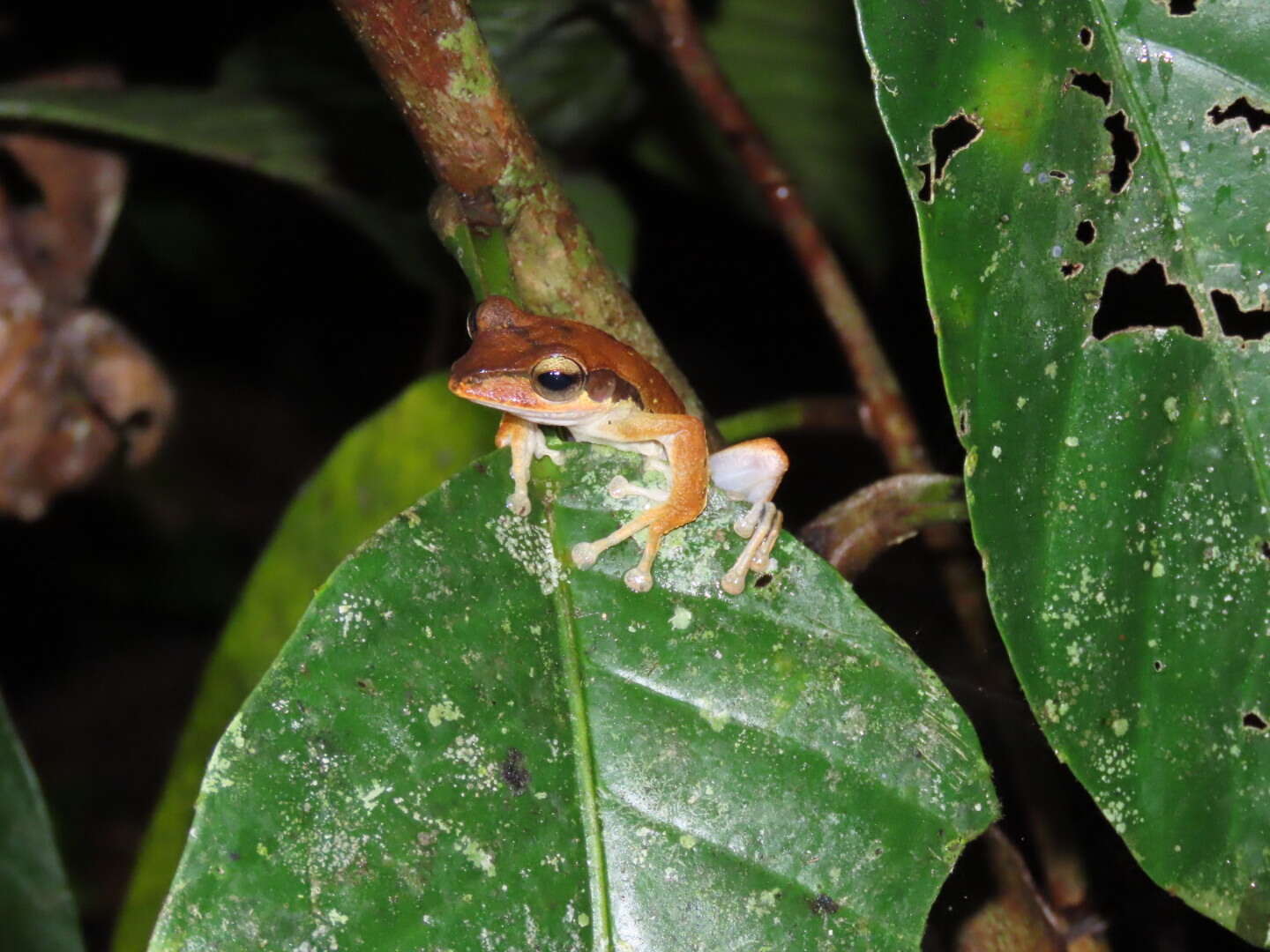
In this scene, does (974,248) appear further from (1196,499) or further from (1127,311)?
(1196,499)

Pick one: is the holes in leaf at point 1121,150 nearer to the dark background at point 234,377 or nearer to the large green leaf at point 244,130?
the dark background at point 234,377

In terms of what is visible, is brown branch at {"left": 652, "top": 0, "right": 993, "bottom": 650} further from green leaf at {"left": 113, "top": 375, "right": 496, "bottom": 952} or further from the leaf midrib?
the leaf midrib

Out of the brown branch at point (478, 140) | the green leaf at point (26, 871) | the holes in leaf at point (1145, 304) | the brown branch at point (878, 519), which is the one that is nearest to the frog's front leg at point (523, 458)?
the brown branch at point (478, 140)

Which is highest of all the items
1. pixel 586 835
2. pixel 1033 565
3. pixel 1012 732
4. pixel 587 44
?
pixel 587 44

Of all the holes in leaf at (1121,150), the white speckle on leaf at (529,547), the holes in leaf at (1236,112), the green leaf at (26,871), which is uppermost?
the holes in leaf at (1236,112)

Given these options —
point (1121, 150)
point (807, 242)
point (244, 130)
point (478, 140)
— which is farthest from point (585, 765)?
point (244, 130)

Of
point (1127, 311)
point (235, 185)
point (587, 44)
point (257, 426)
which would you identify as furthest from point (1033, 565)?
point (257, 426)

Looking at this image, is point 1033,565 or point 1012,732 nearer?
point 1033,565
